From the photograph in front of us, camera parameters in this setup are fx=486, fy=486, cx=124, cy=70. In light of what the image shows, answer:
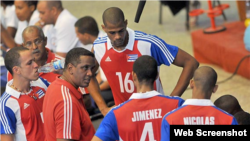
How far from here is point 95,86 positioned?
4.70m

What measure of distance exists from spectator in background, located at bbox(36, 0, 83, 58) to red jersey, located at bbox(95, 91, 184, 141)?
3215 millimetres

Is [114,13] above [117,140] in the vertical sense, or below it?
above

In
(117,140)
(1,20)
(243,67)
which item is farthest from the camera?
(1,20)

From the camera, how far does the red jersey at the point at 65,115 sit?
367 centimetres

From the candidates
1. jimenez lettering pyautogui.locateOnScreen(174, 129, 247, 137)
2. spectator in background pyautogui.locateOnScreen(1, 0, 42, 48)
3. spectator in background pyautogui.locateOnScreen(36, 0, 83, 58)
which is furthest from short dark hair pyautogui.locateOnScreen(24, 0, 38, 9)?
jimenez lettering pyautogui.locateOnScreen(174, 129, 247, 137)

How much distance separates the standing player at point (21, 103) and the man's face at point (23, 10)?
280cm

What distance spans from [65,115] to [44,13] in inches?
128

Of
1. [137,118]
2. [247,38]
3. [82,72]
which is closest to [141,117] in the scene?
[137,118]

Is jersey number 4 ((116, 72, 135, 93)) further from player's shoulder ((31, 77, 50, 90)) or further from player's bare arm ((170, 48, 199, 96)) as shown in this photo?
player's shoulder ((31, 77, 50, 90))

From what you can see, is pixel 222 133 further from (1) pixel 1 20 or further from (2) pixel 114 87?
(1) pixel 1 20

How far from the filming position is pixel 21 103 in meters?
4.25

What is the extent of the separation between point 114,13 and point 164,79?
11.2 feet

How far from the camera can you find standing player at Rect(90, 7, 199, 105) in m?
4.36

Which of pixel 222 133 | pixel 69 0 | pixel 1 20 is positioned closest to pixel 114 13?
pixel 222 133
